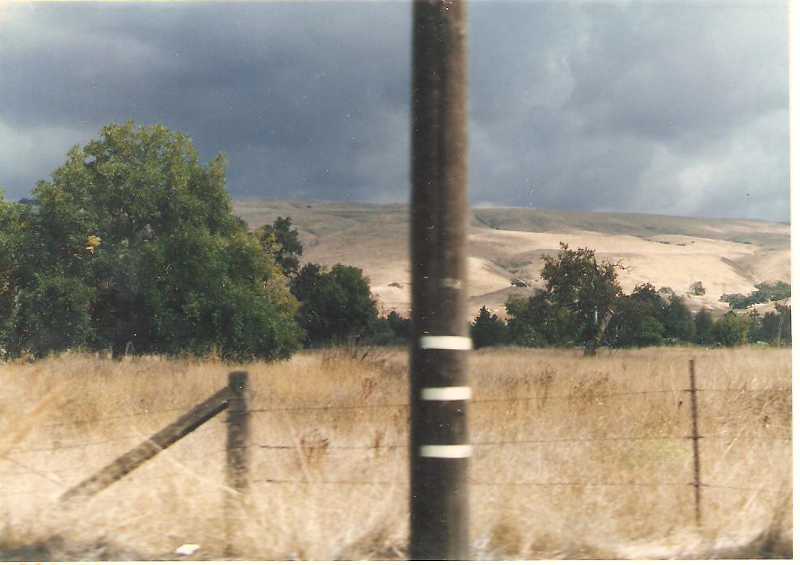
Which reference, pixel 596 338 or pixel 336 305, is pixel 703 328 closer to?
pixel 596 338

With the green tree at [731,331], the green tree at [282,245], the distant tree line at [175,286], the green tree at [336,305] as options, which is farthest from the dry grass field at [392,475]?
the green tree at [282,245]

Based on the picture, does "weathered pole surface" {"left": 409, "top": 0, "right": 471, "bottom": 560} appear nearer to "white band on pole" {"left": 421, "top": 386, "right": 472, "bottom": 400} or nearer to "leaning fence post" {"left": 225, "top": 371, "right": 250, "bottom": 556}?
"white band on pole" {"left": 421, "top": 386, "right": 472, "bottom": 400}

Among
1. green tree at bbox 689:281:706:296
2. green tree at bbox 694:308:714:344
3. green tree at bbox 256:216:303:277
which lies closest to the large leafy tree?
green tree at bbox 256:216:303:277

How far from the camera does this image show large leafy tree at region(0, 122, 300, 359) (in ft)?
81.6

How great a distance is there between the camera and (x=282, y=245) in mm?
36094

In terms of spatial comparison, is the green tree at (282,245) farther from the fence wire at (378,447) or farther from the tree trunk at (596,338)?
the fence wire at (378,447)

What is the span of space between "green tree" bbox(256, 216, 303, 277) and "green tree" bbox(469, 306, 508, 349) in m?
12.5

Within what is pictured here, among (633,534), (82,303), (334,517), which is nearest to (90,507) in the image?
(334,517)

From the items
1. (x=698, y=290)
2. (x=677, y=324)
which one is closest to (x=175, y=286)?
(x=677, y=324)

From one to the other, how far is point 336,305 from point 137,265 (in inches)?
303

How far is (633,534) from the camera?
5.25 meters

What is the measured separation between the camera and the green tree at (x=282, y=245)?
114 ft

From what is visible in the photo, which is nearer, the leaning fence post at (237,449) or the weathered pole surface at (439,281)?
the weathered pole surface at (439,281)

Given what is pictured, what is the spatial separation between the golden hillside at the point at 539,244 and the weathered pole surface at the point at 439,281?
1780 inches
